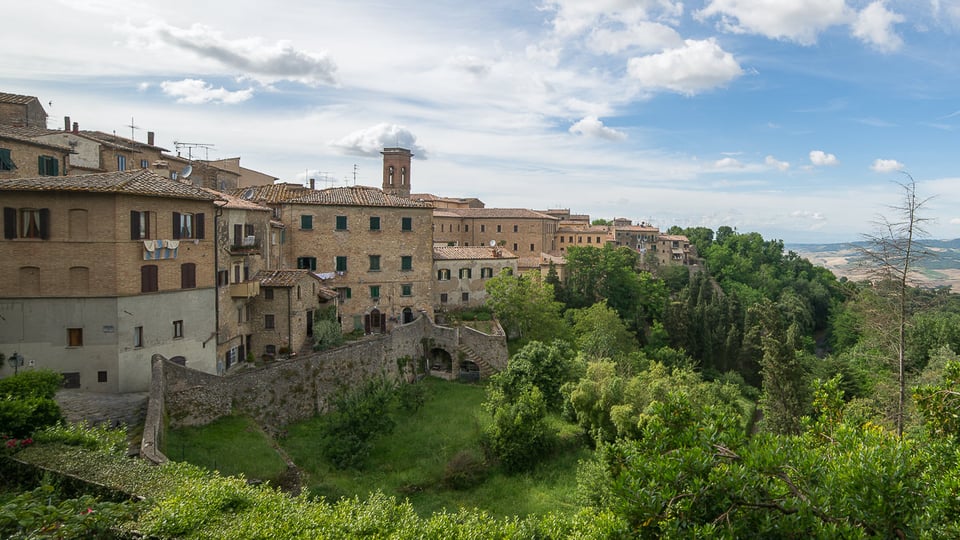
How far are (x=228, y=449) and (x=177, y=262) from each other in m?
8.89

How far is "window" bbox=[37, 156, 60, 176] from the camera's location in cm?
2628

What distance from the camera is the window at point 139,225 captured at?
21.5m

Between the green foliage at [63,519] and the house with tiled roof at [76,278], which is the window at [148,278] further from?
the green foliage at [63,519]

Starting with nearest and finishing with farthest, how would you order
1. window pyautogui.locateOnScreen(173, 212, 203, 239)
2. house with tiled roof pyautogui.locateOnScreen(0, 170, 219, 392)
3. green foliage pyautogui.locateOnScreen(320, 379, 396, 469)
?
house with tiled roof pyautogui.locateOnScreen(0, 170, 219, 392)
green foliage pyautogui.locateOnScreen(320, 379, 396, 469)
window pyautogui.locateOnScreen(173, 212, 203, 239)

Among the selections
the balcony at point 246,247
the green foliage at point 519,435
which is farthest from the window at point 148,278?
the green foliage at point 519,435

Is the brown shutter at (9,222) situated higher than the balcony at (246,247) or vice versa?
the brown shutter at (9,222)

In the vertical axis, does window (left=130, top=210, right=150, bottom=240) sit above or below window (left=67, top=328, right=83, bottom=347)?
above

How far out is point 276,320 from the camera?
3077cm

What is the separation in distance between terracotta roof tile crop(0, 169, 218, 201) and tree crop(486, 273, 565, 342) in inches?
988

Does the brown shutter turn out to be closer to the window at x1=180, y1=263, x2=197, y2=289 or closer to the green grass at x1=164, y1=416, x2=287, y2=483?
the window at x1=180, y1=263, x2=197, y2=289

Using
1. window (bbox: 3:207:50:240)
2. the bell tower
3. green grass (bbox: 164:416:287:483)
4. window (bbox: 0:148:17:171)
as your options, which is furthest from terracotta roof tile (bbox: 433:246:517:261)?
window (bbox: 3:207:50:240)

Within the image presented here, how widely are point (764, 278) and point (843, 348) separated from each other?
27.9 metres

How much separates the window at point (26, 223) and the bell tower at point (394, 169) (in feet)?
137

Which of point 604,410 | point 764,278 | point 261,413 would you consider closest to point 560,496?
point 604,410
